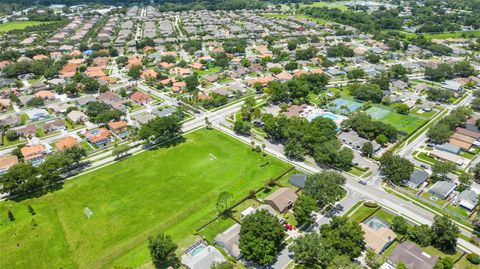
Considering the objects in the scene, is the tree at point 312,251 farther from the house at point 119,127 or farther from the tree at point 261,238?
the house at point 119,127

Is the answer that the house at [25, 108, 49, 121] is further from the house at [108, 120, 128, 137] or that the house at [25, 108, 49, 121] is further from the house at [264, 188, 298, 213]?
the house at [264, 188, 298, 213]

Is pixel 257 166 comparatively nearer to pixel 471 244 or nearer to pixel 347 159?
pixel 347 159

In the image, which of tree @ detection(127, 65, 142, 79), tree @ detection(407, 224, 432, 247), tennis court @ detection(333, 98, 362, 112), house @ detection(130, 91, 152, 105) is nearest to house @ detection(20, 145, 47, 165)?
house @ detection(130, 91, 152, 105)

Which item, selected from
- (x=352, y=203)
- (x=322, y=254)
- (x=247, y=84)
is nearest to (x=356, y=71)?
(x=247, y=84)

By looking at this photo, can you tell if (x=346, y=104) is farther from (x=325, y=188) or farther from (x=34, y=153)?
(x=34, y=153)

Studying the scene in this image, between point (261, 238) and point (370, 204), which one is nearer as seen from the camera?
point (261, 238)

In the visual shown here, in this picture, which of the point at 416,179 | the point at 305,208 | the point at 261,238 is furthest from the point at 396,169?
the point at 261,238
